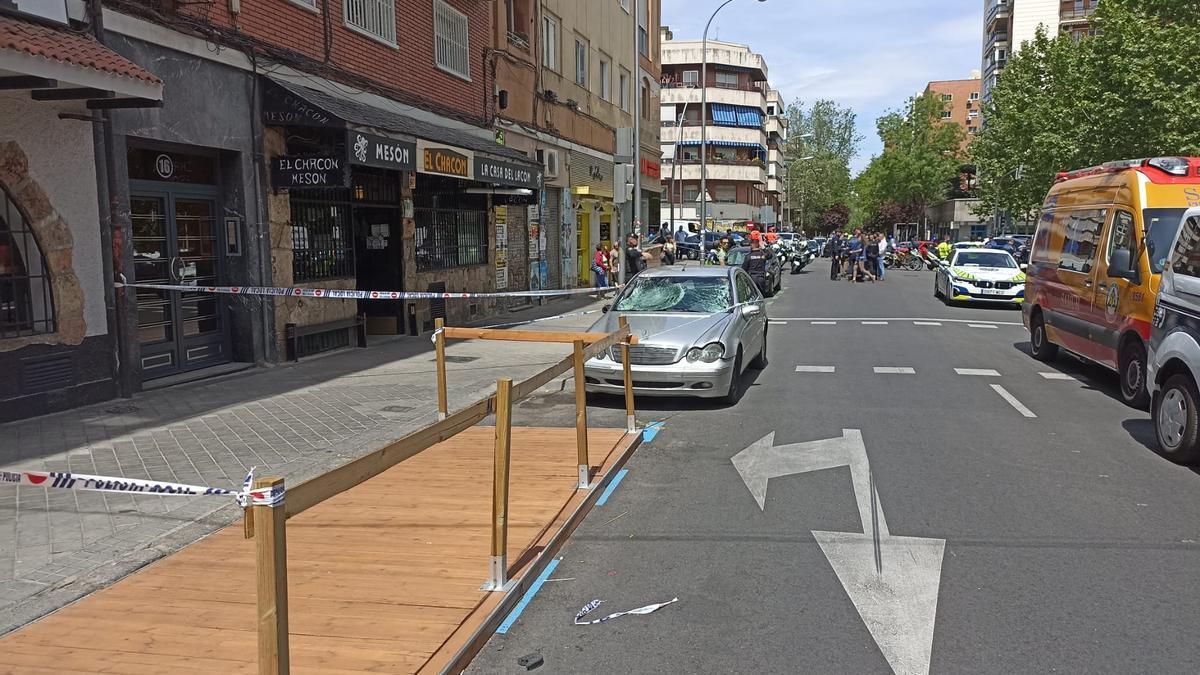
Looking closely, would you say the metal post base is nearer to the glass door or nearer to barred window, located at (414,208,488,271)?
the glass door

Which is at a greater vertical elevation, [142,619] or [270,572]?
[270,572]

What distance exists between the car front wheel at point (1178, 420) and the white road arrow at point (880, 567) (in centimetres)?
240

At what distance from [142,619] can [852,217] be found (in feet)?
446

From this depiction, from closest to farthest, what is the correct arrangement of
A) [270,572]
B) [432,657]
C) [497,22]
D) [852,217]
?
[270,572], [432,657], [497,22], [852,217]

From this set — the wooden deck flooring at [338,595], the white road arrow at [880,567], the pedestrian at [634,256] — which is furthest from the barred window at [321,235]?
the pedestrian at [634,256]

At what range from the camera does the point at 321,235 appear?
524 inches

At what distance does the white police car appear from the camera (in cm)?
2148

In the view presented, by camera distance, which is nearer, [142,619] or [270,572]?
[270,572]

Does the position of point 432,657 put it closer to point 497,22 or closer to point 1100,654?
point 1100,654

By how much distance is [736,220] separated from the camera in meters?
76.9

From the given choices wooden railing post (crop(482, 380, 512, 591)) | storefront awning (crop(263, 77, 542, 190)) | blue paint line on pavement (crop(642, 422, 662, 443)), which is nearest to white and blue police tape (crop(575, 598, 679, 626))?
wooden railing post (crop(482, 380, 512, 591))

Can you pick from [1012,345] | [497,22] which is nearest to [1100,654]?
[1012,345]

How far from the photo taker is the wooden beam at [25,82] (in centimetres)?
755

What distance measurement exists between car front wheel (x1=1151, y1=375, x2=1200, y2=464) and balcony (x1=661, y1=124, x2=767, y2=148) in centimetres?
7063
